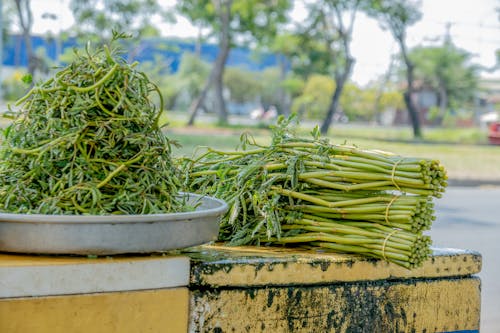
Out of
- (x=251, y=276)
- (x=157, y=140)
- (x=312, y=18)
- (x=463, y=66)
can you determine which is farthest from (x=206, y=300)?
(x=463, y=66)

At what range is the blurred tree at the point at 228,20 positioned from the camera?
2747cm

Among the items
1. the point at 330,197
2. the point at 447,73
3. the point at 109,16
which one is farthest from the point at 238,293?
the point at 447,73

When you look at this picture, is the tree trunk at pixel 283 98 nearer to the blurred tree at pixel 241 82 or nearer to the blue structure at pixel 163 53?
the blue structure at pixel 163 53

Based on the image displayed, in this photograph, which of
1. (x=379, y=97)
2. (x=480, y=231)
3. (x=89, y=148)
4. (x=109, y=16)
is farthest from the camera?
(x=379, y=97)

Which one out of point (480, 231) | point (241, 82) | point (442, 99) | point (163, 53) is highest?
point (163, 53)

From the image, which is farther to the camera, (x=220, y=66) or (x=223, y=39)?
(x=220, y=66)

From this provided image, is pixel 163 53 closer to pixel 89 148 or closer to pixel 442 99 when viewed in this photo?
pixel 442 99

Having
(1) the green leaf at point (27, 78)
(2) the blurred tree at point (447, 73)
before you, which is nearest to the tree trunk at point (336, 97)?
(2) the blurred tree at point (447, 73)

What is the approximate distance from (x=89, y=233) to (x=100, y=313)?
7.8 inches

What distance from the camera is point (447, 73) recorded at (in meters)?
47.7

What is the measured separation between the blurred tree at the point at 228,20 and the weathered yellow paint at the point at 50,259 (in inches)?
985

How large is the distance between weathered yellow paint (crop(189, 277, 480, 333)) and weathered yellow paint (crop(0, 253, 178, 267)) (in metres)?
0.22

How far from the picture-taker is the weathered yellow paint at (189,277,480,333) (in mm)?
1771

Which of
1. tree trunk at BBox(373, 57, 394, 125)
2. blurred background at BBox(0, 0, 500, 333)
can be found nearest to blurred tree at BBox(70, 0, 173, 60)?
blurred background at BBox(0, 0, 500, 333)
